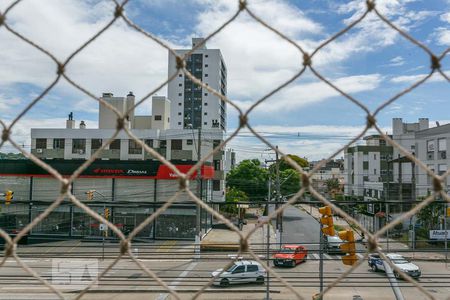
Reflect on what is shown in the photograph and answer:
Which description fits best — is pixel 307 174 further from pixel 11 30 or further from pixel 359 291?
pixel 359 291

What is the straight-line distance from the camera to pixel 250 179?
27797 millimetres

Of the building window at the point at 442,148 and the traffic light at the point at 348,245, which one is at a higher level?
the building window at the point at 442,148

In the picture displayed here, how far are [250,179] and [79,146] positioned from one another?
11.4 meters

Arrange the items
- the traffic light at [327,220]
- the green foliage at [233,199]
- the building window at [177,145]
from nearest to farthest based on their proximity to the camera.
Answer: the traffic light at [327,220]
the building window at [177,145]
the green foliage at [233,199]

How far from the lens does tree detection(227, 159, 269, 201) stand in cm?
2769

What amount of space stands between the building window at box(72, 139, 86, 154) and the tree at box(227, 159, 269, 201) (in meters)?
10.1

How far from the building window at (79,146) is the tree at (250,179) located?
10.1 meters

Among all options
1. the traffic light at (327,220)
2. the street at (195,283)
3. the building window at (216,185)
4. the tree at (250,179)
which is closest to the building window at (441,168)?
the street at (195,283)

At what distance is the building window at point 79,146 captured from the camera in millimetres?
24422

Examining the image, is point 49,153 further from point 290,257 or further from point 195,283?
point 290,257

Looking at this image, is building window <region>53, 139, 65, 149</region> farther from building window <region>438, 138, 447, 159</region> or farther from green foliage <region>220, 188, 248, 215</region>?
building window <region>438, 138, 447, 159</region>

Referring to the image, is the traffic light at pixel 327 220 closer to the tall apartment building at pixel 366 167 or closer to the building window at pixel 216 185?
the building window at pixel 216 185

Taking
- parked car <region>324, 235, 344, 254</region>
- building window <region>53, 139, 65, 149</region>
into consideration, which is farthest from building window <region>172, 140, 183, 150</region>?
parked car <region>324, 235, 344, 254</region>

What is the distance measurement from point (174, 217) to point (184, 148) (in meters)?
5.90
